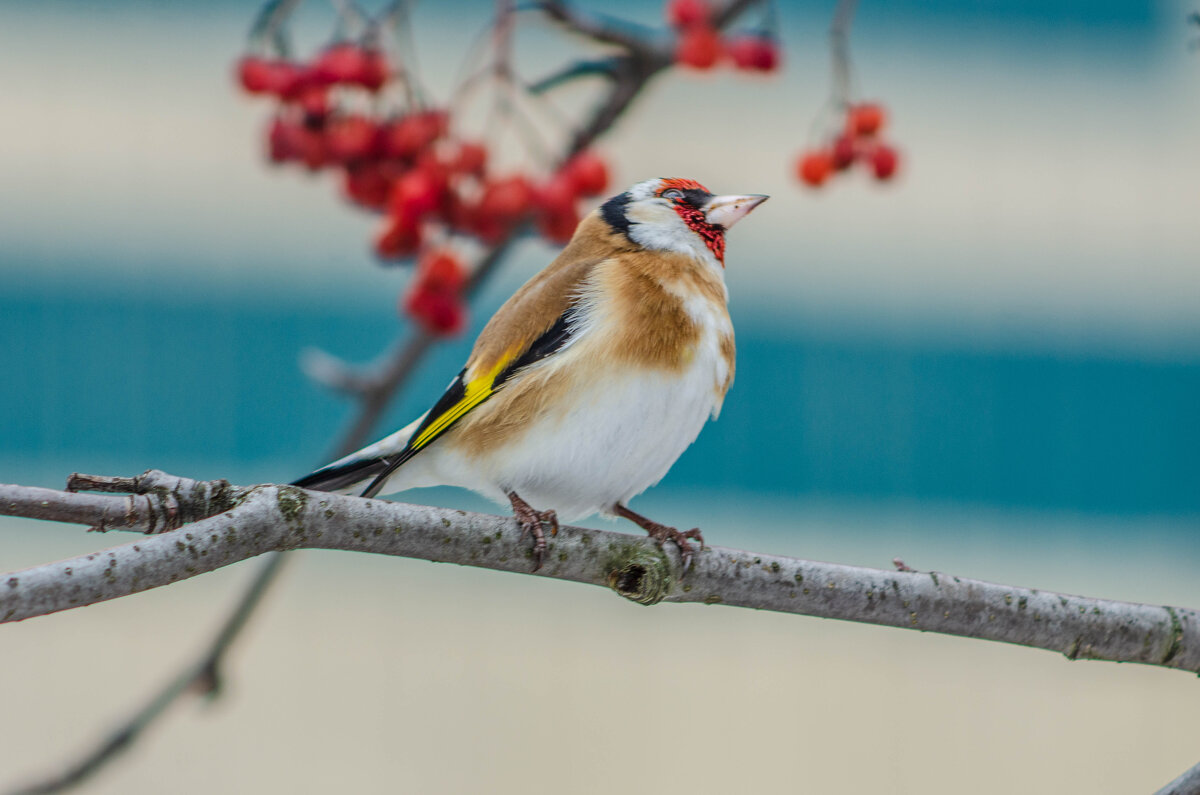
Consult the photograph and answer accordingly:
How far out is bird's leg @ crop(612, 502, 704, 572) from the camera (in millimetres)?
787

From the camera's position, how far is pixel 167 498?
2.10ft

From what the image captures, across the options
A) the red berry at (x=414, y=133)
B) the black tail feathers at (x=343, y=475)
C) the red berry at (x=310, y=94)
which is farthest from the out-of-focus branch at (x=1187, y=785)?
the red berry at (x=310, y=94)

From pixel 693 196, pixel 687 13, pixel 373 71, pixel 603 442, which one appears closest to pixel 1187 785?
pixel 603 442

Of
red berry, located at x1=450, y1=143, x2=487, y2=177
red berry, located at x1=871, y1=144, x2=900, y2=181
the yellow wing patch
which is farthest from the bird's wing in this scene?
red berry, located at x1=871, y1=144, x2=900, y2=181

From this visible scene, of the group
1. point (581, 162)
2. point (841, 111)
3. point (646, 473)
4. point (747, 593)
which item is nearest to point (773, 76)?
point (841, 111)

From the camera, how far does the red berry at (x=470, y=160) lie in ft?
3.94

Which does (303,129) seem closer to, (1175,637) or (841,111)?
(841,111)

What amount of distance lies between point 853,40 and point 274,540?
2853 millimetres

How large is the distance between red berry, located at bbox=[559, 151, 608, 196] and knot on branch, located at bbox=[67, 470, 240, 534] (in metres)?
0.65

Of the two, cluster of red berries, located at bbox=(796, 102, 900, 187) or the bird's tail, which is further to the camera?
cluster of red berries, located at bbox=(796, 102, 900, 187)

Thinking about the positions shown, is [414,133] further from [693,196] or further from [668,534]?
[668,534]

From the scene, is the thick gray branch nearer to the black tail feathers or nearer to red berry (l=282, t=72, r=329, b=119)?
the black tail feathers

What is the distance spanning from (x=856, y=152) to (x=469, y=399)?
2.06 ft

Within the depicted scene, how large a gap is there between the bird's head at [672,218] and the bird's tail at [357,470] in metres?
0.26
